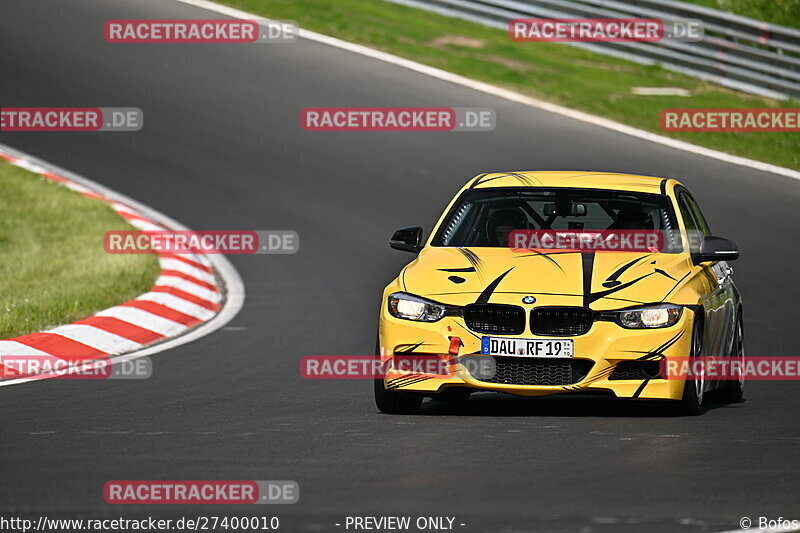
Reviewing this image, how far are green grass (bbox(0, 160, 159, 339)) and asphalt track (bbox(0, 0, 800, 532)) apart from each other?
1.11m

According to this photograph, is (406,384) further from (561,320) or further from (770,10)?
(770,10)

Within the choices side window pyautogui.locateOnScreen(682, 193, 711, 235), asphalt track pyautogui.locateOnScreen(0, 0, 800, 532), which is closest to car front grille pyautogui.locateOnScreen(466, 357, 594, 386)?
asphalt track pyautogui.locateOnScreen(0, 0, 800, 532)

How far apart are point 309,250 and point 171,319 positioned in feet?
12.9

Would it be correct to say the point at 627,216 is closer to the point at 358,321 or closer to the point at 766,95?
the point at 358,321

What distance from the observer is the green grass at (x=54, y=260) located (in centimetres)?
1363

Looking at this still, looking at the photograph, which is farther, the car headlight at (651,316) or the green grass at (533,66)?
the green grass at (533,66)

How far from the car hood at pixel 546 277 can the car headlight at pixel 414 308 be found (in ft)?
0.15

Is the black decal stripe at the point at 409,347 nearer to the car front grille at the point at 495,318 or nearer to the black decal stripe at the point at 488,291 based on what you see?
the car front grille at the point at 495,318

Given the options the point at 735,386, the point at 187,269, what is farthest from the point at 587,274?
the point at 187,269

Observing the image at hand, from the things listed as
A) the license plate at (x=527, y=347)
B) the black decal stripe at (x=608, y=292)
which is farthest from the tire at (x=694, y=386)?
the license plate at (x=527, y=347)

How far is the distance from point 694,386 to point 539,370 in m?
1.04

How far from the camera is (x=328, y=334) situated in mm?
13688

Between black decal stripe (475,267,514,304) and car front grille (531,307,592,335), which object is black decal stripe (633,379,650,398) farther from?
black decal stripe (475,267,514,304)

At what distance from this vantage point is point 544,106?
77.7ft
